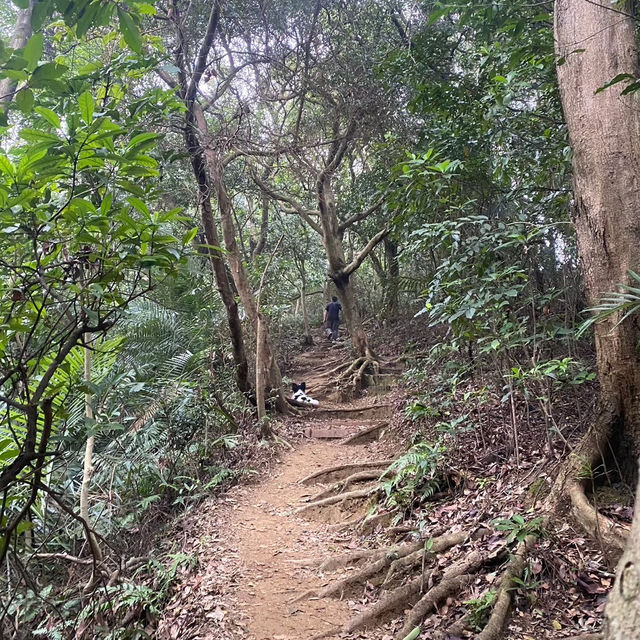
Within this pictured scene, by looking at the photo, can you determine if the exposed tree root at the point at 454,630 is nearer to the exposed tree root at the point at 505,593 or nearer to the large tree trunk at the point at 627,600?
the exposed tree root at the point at 505,593

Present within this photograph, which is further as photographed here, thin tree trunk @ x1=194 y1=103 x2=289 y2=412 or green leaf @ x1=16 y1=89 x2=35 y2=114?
thin tree trunk @ x1=194 y1=103 x2=289 y2=412

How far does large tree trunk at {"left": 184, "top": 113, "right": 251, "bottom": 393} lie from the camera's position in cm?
700

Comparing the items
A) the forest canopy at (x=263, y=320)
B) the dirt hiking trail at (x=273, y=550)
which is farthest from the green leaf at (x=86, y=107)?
the dirt hiking trail at (x=273, y=550)

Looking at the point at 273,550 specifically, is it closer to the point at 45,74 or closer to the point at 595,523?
the point at 595,523

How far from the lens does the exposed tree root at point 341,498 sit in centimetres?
548

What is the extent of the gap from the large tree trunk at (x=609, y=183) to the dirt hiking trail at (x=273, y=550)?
2525 mm

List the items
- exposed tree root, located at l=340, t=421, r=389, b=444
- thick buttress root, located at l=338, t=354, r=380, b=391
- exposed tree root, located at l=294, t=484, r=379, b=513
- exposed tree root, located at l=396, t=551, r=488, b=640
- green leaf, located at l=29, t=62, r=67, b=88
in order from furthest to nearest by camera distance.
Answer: thick buttress root, located at l=338, t=354, r=380, b=391 < exposed tree root, located at l=340, t=421, r=389, b=444 < exposed tree root, located at l=294, t=484, r=379, b=513 < exposed tree root, located at l=396, t=551, r=488, b=640 < green leaf, located at l=29, t=62, r=67, b=88

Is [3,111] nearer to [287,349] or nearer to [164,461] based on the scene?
[164,461]

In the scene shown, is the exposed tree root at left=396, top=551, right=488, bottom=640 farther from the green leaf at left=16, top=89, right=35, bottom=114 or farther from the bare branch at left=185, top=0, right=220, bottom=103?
the bare branch at left=185, top=0, right=220, bottom=103

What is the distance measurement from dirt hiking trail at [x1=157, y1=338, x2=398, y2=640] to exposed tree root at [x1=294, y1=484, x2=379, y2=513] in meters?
0.03

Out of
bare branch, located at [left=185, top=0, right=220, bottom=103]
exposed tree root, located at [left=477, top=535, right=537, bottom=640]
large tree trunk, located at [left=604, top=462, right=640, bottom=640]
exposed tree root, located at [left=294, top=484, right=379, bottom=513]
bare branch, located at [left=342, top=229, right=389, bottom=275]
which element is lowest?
exposed tree root, located at [left=294, top=484, right=379, bottom=513]

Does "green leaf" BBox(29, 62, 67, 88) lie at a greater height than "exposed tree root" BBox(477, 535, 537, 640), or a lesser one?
greater

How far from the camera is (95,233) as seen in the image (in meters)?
2.30

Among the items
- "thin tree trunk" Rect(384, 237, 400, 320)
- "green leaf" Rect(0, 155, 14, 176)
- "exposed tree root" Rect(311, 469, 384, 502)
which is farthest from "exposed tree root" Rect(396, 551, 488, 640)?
"thin tree trunk" Rect(384, 237, 400, 320)
